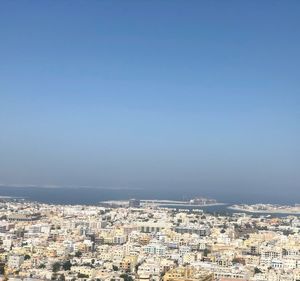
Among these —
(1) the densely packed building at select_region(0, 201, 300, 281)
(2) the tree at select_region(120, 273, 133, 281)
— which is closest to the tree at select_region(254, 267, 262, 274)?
(1) the densely packed building at select_region(0, 201, 300, 281)

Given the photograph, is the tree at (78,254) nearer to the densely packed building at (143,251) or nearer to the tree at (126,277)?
the densely packed building at (143,251)

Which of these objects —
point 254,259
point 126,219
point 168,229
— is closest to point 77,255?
point 254,259

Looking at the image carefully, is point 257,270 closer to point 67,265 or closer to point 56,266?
point 67,265

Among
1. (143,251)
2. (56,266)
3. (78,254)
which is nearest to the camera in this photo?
(56,266)

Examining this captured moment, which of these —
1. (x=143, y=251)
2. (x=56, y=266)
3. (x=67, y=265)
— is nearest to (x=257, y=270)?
(x=143, y=251)

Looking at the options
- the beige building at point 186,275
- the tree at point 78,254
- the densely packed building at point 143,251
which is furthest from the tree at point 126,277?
the tree at point 78,254

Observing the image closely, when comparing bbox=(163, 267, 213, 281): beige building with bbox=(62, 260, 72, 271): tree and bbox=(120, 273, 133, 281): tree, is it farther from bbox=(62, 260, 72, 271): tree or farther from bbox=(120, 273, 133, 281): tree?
bbox=(62, 260, 72, 271): tree

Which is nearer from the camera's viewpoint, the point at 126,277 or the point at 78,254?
the point at 126,277

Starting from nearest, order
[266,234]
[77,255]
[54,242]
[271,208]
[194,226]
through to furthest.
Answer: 1. [77,255]
2. [54,242]
3. [266,234]
4. [194,226]
5. [271,208]

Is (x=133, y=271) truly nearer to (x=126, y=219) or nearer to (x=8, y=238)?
(x=8, y=238)
